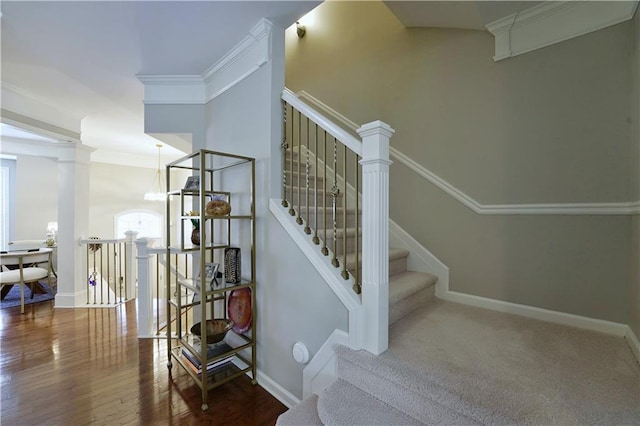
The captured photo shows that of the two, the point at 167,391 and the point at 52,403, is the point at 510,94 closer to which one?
the point at 167,391

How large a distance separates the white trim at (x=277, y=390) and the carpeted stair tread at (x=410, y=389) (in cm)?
54

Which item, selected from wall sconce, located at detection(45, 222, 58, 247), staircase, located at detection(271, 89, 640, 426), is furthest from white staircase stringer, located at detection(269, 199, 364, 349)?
wall sconce, located at detection(45, 222, 58, 247)

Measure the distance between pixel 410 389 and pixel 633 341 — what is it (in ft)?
4.37

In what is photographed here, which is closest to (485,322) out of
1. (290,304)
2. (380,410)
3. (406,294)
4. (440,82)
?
(406,294)

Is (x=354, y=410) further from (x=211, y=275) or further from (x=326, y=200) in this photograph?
(x=326, y=200)

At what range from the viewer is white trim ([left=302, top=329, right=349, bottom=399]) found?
1.56m

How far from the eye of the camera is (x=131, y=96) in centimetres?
305

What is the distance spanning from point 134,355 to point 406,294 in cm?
241

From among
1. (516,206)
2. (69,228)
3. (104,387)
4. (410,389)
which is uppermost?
(516,206)

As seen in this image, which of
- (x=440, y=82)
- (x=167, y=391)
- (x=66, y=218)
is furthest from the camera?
(x=66, y=218)

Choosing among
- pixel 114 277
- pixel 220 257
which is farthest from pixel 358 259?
pixel 114 277

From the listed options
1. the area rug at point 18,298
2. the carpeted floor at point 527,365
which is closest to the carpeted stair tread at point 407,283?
the carpeted floor at point 527,365

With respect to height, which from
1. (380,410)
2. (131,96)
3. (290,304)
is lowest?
(380,410)

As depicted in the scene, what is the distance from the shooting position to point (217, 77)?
249 cm
